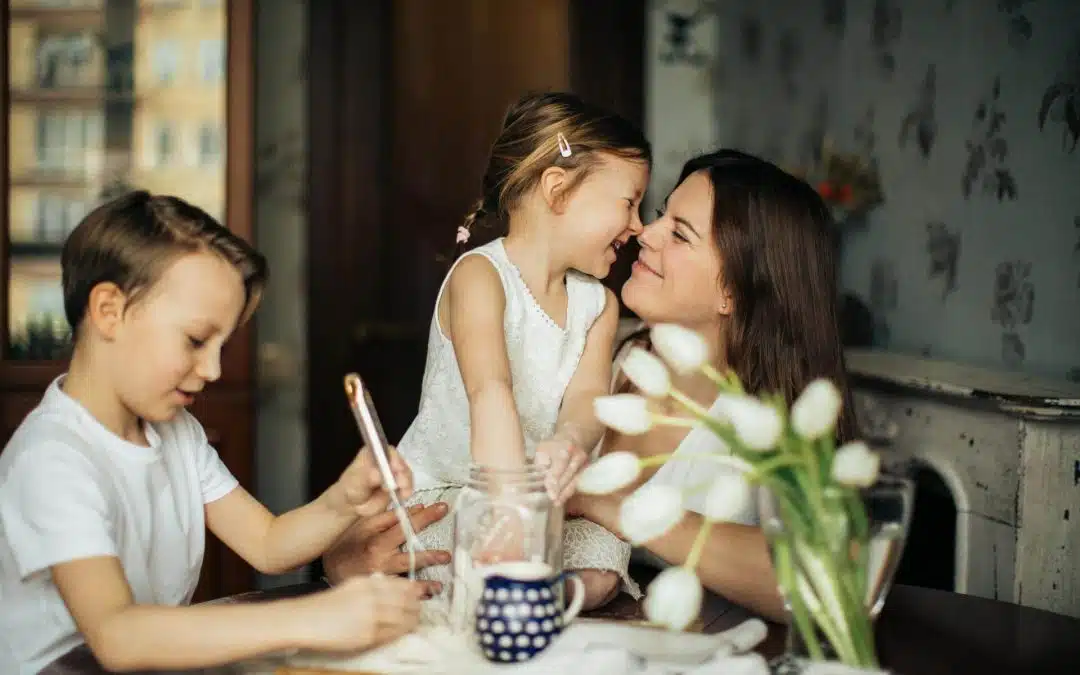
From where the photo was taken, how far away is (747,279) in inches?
71.3

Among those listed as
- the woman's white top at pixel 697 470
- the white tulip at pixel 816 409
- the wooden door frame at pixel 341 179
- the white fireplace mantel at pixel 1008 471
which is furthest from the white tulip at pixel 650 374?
the wooden door frame at pixel 341 179

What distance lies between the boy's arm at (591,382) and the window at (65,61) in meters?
1.80

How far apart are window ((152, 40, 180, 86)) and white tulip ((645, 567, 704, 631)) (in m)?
2.57

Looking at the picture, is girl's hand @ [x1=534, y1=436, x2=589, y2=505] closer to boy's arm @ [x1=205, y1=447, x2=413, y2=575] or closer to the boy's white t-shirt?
boy's arm @ [x1=205, y1=447, x2=413, y2=575]

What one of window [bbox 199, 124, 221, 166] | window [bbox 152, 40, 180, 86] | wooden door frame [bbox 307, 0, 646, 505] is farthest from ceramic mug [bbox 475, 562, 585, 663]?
wooden door frame [bbox 307, 0, 646, 505]

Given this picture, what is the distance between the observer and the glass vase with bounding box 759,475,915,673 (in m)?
0.95

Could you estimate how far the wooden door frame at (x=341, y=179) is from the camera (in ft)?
12.2

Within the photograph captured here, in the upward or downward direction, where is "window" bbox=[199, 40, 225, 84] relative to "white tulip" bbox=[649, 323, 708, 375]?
upward

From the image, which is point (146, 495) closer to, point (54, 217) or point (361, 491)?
point (361, 491)

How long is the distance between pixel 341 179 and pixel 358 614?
2.80m

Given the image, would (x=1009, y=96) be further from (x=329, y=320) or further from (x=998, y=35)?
(x=329, y=320)

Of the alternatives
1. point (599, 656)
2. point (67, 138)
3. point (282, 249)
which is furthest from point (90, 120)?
point (599, 656)

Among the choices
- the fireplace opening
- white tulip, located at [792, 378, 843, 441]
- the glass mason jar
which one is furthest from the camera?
the fireplace opening

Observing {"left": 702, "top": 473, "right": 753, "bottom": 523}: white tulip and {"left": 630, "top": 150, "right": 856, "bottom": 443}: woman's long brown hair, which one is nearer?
{"left": 702, "top": 473, "right": 753, "bottom": 523}: white tulip
